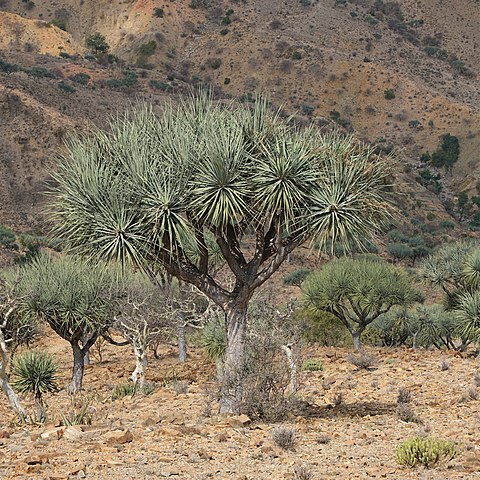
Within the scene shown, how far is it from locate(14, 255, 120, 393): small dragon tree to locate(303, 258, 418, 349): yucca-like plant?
22.0 ft

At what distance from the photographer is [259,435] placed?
31.4 ft

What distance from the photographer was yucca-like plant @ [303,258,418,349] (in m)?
21.9

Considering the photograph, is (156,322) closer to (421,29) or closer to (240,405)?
(240,405)

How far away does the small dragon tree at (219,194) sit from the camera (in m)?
10.6

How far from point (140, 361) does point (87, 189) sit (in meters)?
7.08

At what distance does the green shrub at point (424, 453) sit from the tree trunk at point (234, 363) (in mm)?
3435

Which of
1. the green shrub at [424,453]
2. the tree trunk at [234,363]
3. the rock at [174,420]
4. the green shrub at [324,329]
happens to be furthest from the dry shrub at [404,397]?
Answer: the green shrub at [324,329]

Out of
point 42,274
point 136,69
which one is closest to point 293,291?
point 42,274

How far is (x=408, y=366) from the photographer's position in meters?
16.7

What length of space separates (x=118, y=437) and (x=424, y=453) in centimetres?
353

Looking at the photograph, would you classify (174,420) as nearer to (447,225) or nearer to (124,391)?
(124,391)

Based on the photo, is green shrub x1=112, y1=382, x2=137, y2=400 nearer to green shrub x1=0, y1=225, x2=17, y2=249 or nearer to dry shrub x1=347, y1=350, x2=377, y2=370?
dry shrub x1=347, y1=350, x2=377, y2=370

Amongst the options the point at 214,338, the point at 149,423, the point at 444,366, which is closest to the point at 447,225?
the point at 214,338

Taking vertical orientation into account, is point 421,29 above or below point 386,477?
above
